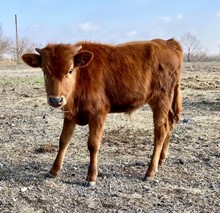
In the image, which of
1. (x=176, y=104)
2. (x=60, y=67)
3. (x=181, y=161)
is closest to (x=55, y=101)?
(x=60, y=67)

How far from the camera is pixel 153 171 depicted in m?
6.29

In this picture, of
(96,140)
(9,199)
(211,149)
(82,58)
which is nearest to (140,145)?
(211,149)

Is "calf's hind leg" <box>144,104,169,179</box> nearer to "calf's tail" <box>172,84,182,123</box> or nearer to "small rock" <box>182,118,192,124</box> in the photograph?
"calf's tail" <box>172,84,182,123</box>

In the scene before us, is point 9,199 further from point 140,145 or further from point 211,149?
point 211,149

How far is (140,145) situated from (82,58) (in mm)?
2669

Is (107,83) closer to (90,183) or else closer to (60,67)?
(60,67)

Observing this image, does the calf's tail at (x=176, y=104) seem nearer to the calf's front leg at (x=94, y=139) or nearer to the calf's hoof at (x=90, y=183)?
the calf's front leg at (x=94, y=139)

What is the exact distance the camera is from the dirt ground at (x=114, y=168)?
5.25m

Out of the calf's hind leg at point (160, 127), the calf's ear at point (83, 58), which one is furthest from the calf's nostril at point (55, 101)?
the calf's hind leg at point (160, 127)

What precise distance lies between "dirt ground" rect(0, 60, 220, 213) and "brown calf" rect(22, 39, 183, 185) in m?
0.32

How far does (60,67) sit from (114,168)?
184 cm

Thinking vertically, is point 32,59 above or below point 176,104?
above

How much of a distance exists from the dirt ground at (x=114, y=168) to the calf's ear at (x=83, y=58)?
5.20 feet

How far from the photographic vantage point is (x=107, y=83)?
6160mm
